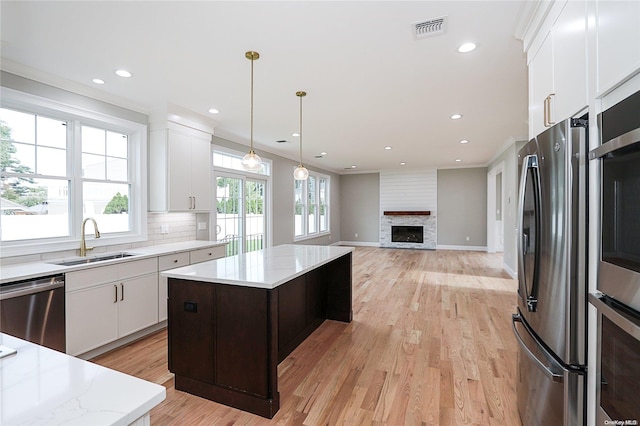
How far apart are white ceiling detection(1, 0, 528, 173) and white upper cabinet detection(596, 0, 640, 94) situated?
0.96 meters

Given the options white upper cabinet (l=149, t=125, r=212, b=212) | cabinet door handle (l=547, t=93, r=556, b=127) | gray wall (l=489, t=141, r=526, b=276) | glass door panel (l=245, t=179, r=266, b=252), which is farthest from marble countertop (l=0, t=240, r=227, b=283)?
gray wall (l=489, t=141, r=526, b=276)

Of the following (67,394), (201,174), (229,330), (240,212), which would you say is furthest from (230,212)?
(67,394)

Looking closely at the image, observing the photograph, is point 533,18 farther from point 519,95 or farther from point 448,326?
point 448,326

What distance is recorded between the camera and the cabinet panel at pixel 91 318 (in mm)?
2541

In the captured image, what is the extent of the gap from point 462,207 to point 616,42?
29.1 ft

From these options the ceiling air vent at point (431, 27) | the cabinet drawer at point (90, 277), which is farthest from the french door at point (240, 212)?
the ceiling air vent at point (431, 27)

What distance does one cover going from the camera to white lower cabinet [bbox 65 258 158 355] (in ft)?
8.41

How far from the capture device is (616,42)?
1094 millimetres

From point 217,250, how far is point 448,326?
10.1 feet

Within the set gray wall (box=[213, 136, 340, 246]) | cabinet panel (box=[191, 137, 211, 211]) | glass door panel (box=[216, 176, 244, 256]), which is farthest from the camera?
gray wall (box=[213, 136, 340, 246])

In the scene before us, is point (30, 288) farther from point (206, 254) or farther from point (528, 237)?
point (528, 237)

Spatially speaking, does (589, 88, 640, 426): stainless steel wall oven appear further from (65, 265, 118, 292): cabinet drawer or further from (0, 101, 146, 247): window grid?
(0, 101, 146, 247): window grid

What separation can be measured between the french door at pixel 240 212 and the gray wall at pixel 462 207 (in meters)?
5.95

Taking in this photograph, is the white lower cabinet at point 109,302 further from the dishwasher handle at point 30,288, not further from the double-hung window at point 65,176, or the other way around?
the double-hung window at point 65,176
